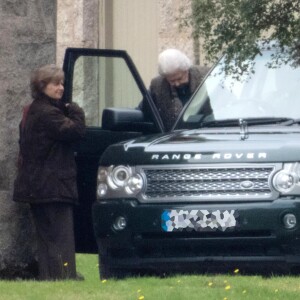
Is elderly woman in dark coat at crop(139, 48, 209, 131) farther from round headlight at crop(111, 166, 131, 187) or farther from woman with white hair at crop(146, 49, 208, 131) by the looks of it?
round headlight at crop(111, 166, 131, 187)

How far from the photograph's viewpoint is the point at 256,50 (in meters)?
12.3

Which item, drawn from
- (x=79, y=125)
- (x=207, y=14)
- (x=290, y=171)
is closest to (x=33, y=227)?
(x=79, y=125)

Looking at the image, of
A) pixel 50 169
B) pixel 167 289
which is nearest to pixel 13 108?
pixel 50 169

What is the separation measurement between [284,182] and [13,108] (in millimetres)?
3204

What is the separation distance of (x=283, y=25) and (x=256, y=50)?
12.2 inches

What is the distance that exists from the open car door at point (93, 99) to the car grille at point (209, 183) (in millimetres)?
1580

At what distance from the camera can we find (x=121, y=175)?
36.8 ft

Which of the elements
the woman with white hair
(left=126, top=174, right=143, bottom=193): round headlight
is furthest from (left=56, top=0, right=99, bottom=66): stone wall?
(left=126, top=174, right=143, bottom=193): round headlight

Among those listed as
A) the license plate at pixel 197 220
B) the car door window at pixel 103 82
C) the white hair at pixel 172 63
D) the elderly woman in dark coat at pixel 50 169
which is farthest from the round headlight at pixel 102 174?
the white hair at pixel 172 63

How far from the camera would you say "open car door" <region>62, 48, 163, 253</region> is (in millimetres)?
13133

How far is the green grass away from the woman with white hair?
306cm

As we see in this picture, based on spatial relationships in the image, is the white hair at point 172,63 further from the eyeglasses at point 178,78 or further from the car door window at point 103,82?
the car door window at point 103,82

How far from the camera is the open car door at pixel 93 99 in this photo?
1313cm

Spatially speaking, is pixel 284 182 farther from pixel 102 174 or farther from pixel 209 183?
pixel 102 174
